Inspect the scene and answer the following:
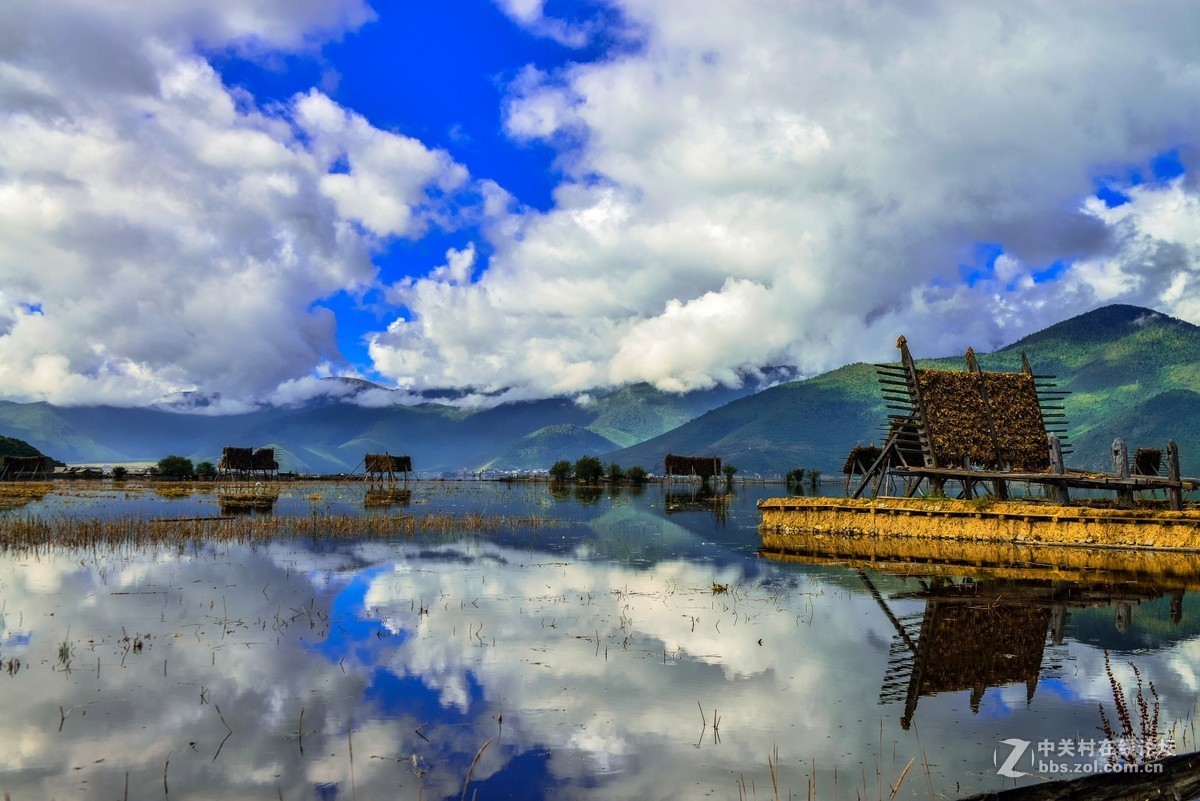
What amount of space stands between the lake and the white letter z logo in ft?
0.14

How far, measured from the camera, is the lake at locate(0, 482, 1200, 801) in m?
8.08

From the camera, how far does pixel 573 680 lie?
37.0ft

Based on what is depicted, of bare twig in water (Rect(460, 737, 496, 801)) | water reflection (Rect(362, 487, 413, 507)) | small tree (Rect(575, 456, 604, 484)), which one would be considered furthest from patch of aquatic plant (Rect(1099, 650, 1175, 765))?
small tree (Rect(575, 456, 604, 484))

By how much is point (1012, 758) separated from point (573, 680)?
5683 mm

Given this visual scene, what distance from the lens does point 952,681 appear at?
1120cm

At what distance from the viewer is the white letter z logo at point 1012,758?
317 inches

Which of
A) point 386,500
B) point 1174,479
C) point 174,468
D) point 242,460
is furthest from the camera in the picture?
→ point 242,460

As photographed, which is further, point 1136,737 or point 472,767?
point 1136,737

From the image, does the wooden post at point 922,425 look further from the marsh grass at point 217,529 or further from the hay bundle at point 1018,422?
the marsh grass at point 217,529

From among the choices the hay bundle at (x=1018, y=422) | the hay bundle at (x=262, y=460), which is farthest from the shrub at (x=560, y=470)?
the hay bundle at (x=1018, y=422)

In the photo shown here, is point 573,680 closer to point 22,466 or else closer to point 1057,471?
point 1057,471

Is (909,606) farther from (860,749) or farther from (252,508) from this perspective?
(252,508)

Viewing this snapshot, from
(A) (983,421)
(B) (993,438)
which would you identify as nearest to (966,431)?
(A) (983,421)

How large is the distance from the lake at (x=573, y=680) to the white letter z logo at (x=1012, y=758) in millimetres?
41
